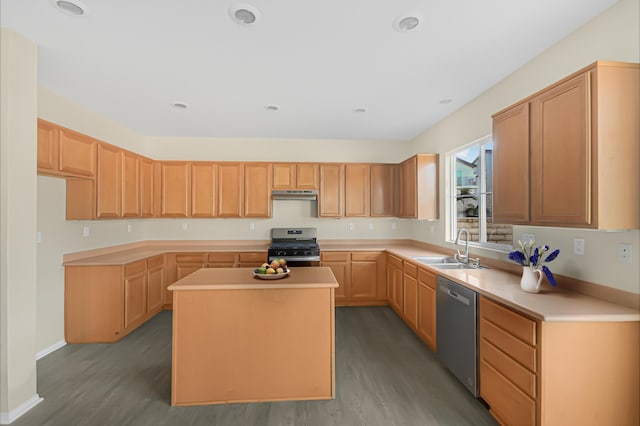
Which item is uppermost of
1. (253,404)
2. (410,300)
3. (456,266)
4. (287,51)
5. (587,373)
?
(287,51)

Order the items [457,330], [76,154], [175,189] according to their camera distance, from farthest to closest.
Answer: [175,189]
[76,154]
[457,330]

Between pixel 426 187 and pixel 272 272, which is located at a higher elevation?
pixel 426 187

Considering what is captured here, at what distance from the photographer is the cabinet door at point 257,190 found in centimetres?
466

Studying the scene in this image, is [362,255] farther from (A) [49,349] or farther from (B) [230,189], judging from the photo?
(A) [49,349]

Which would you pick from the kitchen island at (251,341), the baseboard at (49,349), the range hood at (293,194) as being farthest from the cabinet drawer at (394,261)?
the baseboard at (49,349)

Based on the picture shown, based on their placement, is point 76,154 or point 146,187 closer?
point 76,154

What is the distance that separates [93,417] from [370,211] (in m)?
4.07

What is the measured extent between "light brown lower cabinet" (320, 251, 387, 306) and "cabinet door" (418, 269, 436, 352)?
47.5 inches

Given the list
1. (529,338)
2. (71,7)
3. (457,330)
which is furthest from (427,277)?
(71,7)

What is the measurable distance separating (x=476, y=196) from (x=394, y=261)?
144 cm

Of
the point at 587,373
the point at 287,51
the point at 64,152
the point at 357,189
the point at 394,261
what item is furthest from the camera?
the point at 357,189

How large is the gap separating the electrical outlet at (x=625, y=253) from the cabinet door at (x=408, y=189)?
7.70 feet

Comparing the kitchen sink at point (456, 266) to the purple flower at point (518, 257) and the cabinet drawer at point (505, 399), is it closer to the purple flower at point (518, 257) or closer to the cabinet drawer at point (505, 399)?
the purple flower at point (518, 257)

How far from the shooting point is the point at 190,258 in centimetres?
432
